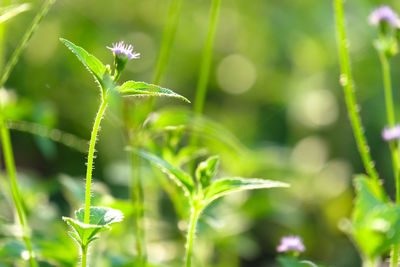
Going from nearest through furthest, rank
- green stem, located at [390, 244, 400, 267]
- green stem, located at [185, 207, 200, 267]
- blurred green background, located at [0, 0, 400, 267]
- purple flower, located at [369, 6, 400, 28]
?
green stem, located at [185, 207, 200, 267] → green stem, located at [390, 244, 400, 267] → purple flower, located at [369, 6, 400, 28] → blurred green background, located at [0, 0, 400, 267]

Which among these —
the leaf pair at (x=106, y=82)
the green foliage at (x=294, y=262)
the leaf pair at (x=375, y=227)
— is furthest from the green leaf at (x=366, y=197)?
the leaf pair at (x=106, y=82)

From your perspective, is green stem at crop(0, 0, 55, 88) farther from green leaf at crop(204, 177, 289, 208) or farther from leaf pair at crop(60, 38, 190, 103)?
green leaf at crop(204, 177, 289, 208)

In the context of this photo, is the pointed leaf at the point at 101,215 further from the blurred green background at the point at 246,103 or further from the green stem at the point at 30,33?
the blurred green background at the point at 246,103

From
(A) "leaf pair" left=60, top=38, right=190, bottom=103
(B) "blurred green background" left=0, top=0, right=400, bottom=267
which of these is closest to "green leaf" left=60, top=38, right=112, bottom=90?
(A) "leaf pair" left=60, top=38, right=190, bottom=103

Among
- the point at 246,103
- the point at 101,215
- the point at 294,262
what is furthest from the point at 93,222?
the point at 246,103

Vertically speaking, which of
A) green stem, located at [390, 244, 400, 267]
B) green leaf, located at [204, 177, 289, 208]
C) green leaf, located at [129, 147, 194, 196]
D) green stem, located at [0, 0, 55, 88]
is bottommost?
green stem, located at [390, 244, 400, 267]

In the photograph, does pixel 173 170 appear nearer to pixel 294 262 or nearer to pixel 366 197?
pixel 294 262
